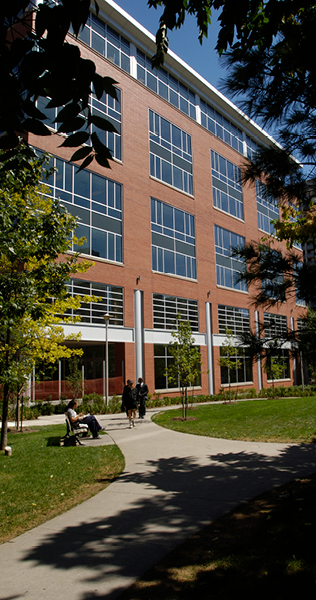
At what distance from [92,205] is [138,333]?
320 inches

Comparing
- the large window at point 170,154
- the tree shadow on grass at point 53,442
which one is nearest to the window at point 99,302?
the large window at point 170,154

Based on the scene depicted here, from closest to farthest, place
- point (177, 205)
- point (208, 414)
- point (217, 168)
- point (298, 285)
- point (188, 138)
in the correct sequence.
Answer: point (298, 285) < point (208, 414) < point (177, 205) < point (188, 138) < point (217, 168)

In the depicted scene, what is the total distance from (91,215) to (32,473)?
19028 millimetres

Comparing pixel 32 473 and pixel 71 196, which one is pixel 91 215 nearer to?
pixel 71 196

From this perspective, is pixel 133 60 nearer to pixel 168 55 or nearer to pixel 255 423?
pixel 168 55

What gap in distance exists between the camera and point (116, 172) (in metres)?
27.3

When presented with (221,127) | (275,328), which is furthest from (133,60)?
(275,328)

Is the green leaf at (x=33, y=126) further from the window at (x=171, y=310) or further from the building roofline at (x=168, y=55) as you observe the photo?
the window at (x=171, y=310)

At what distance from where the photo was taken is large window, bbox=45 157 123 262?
78.9 feet

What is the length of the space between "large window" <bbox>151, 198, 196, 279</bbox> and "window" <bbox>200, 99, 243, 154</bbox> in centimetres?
996

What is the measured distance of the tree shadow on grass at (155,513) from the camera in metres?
4.11

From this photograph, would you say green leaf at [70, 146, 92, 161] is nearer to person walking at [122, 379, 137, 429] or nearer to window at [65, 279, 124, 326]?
person walking at [122, 379, 137, 429]

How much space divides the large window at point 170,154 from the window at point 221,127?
4.22 metres

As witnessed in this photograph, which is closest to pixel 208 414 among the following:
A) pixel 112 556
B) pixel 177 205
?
pixel 112 556
